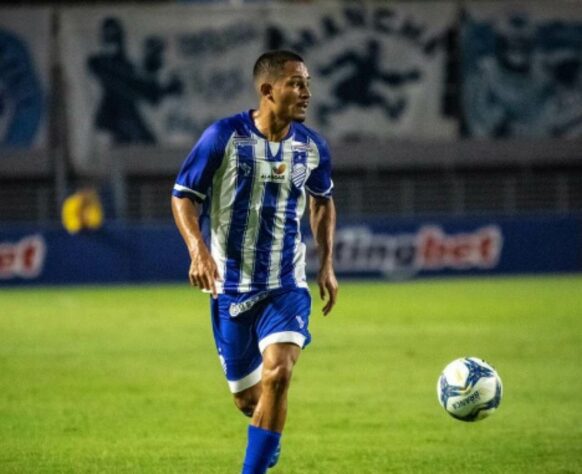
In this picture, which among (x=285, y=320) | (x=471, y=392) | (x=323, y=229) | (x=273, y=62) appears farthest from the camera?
(x=471, y=392)

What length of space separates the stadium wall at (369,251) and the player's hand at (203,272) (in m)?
21.1

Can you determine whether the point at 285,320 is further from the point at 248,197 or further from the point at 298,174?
the point at 298,174

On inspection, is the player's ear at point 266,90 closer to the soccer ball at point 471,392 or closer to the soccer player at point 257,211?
the soccer player at point 257,211

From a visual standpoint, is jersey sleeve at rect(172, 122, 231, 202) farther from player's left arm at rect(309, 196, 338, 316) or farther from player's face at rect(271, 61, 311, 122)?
player's left arm at rect(309, 196, 338, 316)

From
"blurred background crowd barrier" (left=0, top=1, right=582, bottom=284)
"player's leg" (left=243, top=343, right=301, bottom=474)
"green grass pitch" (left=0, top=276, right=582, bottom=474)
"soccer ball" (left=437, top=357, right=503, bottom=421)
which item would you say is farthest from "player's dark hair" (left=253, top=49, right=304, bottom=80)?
"blurred background crowd barrier" (left=0, top=1, right=582, bottom=284)

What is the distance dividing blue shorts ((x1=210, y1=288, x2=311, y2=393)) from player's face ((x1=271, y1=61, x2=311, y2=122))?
0.98 metres

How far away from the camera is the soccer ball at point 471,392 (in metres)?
8.21

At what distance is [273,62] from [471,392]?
239 centimetres

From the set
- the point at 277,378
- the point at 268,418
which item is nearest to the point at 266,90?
the point at 277,378

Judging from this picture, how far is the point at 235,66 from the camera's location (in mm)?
31422

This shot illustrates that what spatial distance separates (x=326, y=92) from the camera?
31.3m

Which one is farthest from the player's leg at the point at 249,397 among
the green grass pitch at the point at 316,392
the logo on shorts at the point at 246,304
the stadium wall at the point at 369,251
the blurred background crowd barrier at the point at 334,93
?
the blurred background crowd barrier at the point at 334,93

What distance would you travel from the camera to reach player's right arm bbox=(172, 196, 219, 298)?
6848 millimetres

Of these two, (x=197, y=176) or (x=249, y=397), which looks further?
(x=249, y=397)
